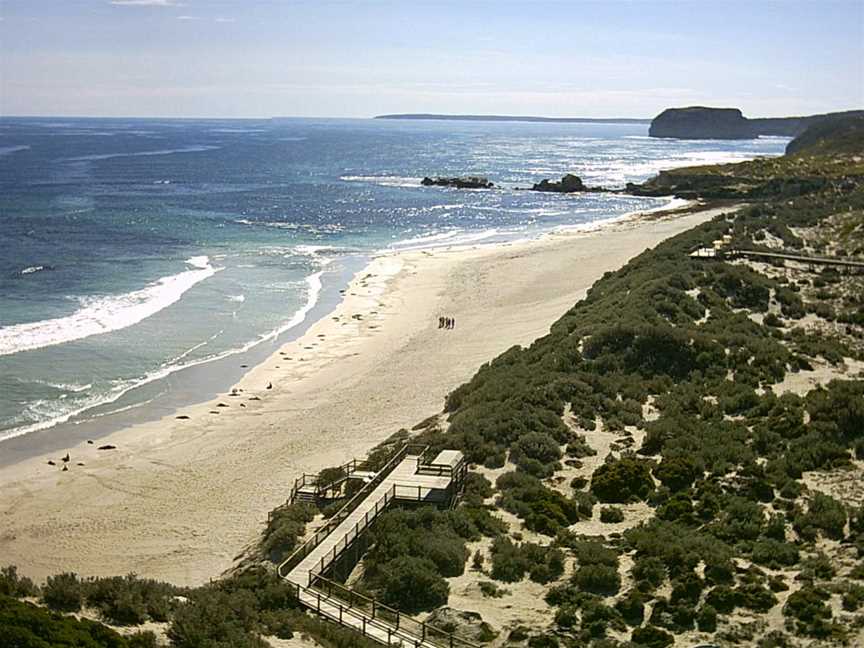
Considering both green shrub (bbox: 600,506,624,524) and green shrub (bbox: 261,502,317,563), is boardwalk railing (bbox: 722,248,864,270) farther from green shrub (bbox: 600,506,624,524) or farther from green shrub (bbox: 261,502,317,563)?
green shrub (bbox: 261,502,317,563)

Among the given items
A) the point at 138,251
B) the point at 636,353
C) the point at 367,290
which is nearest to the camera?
the point at 636,353

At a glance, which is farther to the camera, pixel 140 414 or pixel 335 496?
pixel 140 414

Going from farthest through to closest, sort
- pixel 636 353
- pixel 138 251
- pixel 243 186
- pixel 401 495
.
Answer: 1. pixel 243 186
2. pixel 138 251
3. pixel 636 353
4. pixel 401 495

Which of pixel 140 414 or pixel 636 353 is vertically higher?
pixel 636 353

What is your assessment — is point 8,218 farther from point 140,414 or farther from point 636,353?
point 636,353

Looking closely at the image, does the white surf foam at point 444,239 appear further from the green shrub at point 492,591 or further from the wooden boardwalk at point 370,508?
the green shrub at point 492,591

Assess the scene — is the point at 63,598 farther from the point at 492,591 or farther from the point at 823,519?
the point at 823,519

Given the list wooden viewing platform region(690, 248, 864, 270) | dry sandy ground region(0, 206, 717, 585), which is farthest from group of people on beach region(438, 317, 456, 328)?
wooden viewing platform region(690, 248, 864, 270)

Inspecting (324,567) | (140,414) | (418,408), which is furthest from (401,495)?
(140,414)
